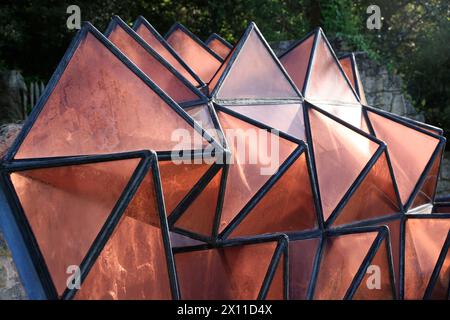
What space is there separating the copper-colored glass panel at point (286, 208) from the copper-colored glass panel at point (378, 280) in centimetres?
41

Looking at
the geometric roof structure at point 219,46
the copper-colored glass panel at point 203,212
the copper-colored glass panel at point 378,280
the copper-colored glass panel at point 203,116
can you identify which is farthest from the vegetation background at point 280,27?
the copper-colored glass panel at point 203,212

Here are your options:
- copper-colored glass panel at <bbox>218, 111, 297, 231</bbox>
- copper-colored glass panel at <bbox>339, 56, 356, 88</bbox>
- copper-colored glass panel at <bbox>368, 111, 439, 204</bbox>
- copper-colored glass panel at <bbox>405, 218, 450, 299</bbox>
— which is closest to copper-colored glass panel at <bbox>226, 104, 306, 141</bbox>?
copper-colored glass panel at <bbox>218, 111, 297, 231</bbox>

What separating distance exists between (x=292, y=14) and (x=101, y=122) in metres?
10.2

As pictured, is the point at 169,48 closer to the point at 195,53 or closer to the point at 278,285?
the point at 195,53

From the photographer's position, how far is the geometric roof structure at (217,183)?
2.60m

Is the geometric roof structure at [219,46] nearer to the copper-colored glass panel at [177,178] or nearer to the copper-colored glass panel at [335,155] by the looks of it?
the copper-colored glass panel at [335,155]

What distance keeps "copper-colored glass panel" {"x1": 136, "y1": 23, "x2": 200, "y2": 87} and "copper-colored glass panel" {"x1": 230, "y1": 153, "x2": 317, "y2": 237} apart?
949 mm

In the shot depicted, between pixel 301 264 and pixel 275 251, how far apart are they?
1.18 ft

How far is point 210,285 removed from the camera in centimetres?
316

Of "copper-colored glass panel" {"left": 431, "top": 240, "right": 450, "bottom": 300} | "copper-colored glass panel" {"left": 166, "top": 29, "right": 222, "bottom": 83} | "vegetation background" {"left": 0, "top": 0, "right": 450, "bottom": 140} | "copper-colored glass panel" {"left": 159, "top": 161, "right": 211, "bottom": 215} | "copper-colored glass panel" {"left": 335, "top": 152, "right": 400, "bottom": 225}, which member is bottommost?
"copper-colored glass panel" {"left": 431, "top": 240, "right": 450, "bottom": 300}

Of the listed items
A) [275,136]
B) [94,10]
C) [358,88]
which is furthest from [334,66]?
[94,10]

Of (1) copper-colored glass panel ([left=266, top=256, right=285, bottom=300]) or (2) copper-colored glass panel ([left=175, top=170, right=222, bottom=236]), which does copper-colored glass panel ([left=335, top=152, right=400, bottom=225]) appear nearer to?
(1) copper-colored glass panel ([left=266, top=256, right=285, bottom=300])

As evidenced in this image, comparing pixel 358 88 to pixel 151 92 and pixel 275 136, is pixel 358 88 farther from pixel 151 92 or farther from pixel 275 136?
pixel 151 92

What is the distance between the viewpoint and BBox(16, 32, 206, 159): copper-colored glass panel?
9.20 ft
